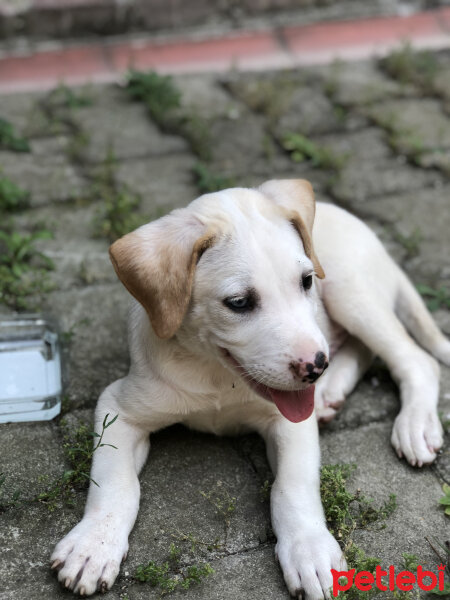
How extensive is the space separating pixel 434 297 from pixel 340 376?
106 centimetres

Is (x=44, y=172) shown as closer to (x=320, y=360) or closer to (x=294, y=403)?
(x=294, y=403)

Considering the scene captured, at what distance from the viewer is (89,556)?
3.03 meters

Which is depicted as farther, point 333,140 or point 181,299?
point 333,140

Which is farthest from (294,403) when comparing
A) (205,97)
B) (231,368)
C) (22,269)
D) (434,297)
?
(205,97)

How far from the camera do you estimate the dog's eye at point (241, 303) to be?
9.86ft

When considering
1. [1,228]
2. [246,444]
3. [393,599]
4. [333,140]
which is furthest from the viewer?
[333,140]

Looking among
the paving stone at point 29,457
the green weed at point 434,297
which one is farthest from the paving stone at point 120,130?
the paving stone at point 29,457

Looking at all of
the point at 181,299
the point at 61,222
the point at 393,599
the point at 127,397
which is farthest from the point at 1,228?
the point at 393,599

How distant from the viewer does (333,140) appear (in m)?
6.29

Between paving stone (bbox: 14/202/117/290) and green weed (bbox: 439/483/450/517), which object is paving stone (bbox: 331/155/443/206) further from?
green weed (bbox: 439/483/450/517)

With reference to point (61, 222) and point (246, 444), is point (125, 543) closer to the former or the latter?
point (246, 444)

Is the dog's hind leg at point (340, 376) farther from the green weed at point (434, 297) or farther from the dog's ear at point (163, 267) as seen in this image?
the dog's ear at point (163, 267)

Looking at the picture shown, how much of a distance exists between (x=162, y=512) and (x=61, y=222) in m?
2.47

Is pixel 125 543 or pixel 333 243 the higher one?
pixel 333 243
